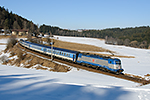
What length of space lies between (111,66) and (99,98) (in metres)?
17.0

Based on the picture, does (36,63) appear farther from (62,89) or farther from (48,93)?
(48,93)

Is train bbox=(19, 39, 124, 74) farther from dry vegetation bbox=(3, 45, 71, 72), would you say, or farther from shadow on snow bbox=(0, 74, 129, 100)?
shadow on snow bbox=(0, 74, 129, 100)

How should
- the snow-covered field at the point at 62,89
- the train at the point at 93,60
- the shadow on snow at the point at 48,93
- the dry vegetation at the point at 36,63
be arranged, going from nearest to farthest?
the shadow on snow at the point at 48,93, the snow-covered field at the point at 62,89, the train at the point at 93,60, the dry vegetation at the point at 36,63

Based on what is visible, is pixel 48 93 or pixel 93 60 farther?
pixel 93 60

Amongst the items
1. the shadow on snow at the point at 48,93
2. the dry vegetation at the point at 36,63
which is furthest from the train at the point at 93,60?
the shadow on snow at the point at 48,93

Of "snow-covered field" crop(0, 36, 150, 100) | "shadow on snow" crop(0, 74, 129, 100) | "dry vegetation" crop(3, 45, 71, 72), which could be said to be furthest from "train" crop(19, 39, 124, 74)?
"shadow on snow" crop(0, 74, 129, 100)

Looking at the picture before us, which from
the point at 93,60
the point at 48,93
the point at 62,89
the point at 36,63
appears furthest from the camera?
the point at 36,63

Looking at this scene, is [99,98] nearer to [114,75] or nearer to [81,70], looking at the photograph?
[114,75]

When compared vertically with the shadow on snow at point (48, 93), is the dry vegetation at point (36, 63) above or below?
below

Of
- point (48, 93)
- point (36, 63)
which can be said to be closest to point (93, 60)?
point (36, 63)

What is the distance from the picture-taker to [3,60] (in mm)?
50812

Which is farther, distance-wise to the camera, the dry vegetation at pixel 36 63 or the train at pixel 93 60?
the dry vegetation at pixel 36 63

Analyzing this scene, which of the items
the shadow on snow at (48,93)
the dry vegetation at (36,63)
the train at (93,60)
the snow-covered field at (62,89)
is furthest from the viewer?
the dry vegetation at (36,63)

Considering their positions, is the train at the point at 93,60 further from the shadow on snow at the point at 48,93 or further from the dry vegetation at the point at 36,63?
the shadow on snow at the point at 48,93
